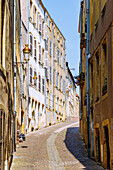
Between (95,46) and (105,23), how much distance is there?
10.4 feet

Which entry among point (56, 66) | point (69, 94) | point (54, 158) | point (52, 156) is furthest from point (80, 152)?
point (69, 94)

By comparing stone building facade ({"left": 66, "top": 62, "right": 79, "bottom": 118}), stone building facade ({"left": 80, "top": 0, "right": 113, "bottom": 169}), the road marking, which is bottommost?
the road marking

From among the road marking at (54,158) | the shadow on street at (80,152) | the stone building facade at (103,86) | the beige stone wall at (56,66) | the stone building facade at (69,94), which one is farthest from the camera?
the stone building facade at (69,94)

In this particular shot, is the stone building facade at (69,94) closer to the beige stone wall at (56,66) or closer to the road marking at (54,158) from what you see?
the beige stone wall at (56,66)

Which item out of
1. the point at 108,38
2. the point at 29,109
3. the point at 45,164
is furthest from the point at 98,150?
the point at 29,109

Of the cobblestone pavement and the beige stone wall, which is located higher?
the beige stone wall

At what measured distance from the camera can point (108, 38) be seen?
43.1 ft

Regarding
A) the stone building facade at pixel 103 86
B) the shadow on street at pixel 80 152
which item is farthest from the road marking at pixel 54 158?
the stone building facade at pixel 103 86

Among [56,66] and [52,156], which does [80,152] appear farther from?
[56,66]

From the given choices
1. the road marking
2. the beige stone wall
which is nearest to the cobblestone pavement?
the road marking

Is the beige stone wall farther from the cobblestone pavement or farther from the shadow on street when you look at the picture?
the cobblestone pavement

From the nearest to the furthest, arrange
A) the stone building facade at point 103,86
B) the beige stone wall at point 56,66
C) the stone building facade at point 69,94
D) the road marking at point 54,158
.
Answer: the stone building facade at point 103,86
the road marking at point 54,158
the beige stone wall at point 56,66
the stone building facade at point 69,94

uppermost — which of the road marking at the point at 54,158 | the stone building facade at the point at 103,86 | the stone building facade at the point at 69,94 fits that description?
the stone building facade at the point at 69,94

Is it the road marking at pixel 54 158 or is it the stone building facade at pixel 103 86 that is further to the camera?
the road marking at pixel 54 158
